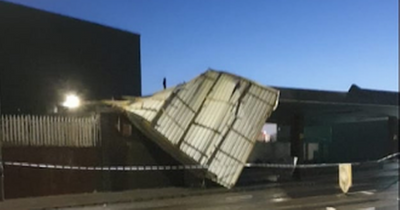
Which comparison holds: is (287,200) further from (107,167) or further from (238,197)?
(107,167)

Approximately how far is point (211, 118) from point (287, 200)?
199 inches

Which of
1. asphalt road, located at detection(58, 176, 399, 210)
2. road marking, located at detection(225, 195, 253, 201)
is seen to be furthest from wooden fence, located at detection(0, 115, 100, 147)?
road marking, located at detection(225, 195, 253, 201)

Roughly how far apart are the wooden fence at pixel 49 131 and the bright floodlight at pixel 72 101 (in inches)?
163

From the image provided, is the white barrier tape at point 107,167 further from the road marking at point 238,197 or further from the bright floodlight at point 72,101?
the bright floodlight at point 72,101

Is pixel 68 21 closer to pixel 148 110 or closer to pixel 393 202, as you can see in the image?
pixel 148 110

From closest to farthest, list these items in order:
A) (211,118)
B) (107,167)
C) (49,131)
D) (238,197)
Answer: (238,197) → (49,131) → (107,167) → (211,118)

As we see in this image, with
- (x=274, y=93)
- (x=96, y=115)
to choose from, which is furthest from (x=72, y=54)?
(x=274, y=93)

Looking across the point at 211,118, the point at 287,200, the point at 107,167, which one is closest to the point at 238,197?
the point at 287,200

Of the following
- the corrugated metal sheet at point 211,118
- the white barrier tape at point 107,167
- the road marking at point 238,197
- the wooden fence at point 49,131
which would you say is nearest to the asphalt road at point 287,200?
the road marking at point 238,197

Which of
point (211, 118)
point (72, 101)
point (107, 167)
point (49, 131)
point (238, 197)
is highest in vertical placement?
point (72, 101)

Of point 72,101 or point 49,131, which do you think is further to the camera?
point 72,101

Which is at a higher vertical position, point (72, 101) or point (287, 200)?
point (72, 101)

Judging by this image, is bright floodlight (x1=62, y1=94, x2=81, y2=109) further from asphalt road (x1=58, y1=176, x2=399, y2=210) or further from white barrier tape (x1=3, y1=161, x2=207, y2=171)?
asphalt road (x1=58, y1=176, x2=399, y2=210)

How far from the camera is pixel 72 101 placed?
24391 millimetres
